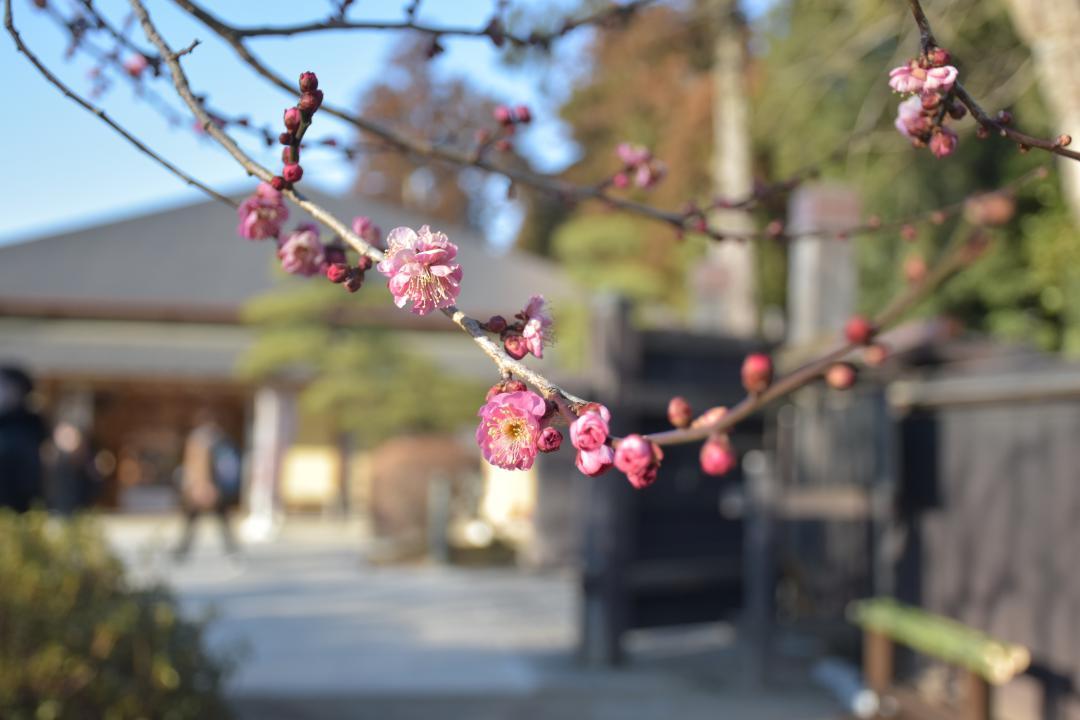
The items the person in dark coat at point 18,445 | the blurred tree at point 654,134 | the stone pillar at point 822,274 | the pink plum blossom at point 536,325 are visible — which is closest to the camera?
the pink plum blossom at point 536,325

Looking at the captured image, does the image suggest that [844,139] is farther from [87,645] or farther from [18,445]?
[18,445]

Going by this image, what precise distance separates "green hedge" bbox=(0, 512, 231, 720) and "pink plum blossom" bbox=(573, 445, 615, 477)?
8.19 ft

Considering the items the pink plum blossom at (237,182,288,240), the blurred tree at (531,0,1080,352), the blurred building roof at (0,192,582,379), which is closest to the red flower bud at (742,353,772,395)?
the pink plum blossom at (237,182,288,240)

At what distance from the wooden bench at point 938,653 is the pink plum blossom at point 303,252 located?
3.04 meters

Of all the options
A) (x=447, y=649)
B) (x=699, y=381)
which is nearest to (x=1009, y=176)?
(x=699, y=381)

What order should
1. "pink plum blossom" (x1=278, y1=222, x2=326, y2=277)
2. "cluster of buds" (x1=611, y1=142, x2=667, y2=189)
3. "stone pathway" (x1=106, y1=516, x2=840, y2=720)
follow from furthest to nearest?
"stone pathway" (x1=106, y1=516, x2=840, y2=720) < "cluster of buds" (x1=611, y1=142, x2=667, y2=189) < "pink plum blossom" (x1=278, y1=222, x2=326, y2=277)

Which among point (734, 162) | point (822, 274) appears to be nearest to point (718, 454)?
point (822, 274)

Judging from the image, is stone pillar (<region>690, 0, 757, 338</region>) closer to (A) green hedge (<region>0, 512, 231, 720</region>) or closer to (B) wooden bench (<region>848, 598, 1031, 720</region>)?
(B) wooden bench (<region>848, 598, 1031, 720</region>)

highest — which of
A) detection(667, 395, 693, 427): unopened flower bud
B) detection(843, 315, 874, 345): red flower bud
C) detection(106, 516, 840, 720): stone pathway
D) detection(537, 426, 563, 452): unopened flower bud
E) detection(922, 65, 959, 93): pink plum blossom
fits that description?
detection(922, 65, 959, 93): pink plum blossom

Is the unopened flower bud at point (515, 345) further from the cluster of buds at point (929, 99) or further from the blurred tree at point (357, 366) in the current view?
the blurred tree at point (357, 366)

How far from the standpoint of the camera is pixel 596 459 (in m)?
1.06

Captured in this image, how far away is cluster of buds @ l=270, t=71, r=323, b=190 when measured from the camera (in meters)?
1.25

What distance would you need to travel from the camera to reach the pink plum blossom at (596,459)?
1.06 m

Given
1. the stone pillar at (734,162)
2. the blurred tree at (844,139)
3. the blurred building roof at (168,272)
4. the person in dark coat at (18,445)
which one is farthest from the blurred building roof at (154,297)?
the person in dark coat at (18,445)
